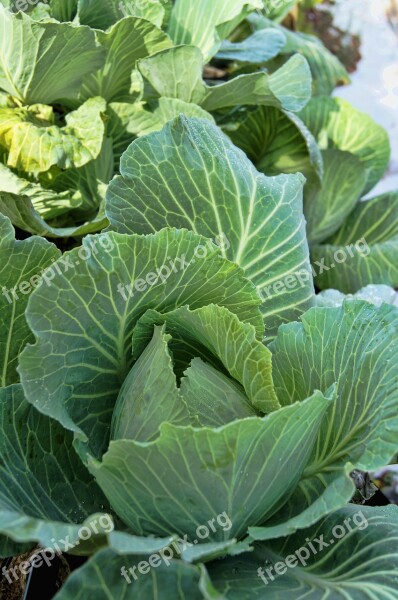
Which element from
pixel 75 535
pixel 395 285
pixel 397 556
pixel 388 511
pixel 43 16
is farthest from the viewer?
pixel 395 285

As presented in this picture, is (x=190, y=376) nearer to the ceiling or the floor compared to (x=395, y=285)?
nearer to the ceiling

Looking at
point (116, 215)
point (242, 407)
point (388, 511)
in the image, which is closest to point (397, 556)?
point (388, 511)

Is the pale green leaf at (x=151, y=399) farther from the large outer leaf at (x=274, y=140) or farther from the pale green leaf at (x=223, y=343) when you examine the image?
the large outer leaf at (x=274, y=140)

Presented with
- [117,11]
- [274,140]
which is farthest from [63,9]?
[274,140]

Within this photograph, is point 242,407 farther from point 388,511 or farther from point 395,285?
point 395,285

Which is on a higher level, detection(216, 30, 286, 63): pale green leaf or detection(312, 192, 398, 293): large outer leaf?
detection(216, 30, 286, 63): pale green leaf

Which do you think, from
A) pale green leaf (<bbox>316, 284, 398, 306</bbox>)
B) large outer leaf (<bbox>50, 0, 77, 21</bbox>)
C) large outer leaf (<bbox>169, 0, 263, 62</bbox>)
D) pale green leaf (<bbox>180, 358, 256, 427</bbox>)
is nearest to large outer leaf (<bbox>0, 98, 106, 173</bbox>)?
large outer leaf (<bbox>50, 0, 77, 21</bbox>)

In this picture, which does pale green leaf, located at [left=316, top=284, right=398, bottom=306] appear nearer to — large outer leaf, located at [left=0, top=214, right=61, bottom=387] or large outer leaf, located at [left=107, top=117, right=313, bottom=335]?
large outer leaf, located at [left=107, top=117, right=313, bottom=335]
